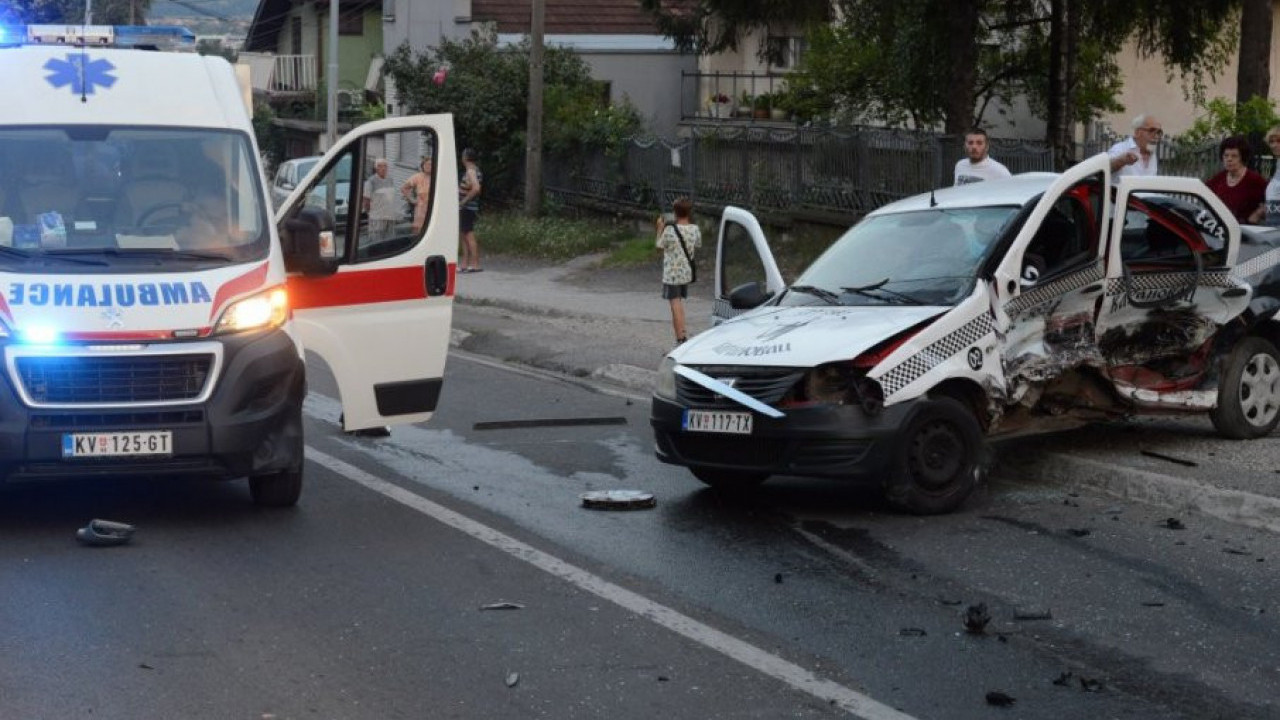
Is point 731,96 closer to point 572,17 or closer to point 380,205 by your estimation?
point 572,17

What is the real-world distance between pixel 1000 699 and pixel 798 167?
66.4 feet

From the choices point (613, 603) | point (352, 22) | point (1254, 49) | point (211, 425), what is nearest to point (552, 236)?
point (1254, 49)

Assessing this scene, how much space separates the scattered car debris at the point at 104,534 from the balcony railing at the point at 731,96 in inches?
1114

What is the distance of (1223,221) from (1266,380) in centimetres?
104

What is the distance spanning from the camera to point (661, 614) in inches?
294

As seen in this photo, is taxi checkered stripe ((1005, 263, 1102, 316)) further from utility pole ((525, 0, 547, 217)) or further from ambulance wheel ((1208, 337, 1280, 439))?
utility pole ((525, 0, 547, 217))

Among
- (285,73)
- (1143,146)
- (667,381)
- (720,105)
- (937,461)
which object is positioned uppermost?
(285,73)

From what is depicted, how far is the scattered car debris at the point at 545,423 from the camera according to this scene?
13062mm

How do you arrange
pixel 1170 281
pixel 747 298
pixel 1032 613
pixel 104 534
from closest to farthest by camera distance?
1. pixel 1032 613
2. pixel 104 534
3. pixel 1170 281
4. pixel 747 298

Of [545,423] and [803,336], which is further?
[545,423]

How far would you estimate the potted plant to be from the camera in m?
40.0

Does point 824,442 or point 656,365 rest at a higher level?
point 824,442

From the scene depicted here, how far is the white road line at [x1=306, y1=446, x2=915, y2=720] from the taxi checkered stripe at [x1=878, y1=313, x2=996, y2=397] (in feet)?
6.70

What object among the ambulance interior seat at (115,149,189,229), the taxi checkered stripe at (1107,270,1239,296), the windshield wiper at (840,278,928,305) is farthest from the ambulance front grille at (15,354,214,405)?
the taxi checkered stripe at (1107,270,1239,296)
